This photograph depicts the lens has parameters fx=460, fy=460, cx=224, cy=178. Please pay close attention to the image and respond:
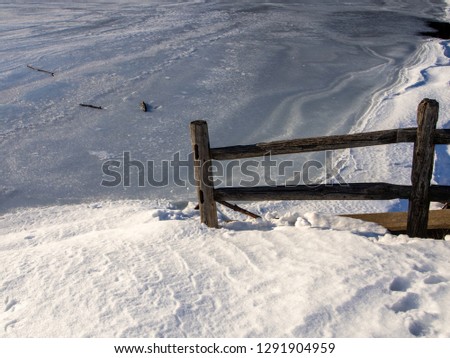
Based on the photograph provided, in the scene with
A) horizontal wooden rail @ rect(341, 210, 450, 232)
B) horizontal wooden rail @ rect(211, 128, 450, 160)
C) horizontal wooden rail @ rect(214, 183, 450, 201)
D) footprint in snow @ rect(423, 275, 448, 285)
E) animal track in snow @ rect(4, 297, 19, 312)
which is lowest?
horizontal wooden rail @ rect(341, 210, 450, 232)

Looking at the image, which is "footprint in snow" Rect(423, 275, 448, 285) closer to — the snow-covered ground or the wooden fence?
the snow-covered ground

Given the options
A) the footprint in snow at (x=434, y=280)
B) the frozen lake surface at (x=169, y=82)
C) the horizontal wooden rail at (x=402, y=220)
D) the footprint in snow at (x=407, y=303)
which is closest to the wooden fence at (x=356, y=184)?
the horizontal wooden rail at (x=402, y=220)

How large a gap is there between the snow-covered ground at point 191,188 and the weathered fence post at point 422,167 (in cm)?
27

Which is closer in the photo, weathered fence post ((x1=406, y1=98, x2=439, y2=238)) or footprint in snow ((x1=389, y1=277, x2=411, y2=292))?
footprint in snow ((x1=389, y1=277, x2=411, y2=292))

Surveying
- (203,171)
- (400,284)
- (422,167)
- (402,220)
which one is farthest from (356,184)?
(203,171)

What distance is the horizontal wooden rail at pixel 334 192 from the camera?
14.1 feet

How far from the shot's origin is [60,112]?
962cm

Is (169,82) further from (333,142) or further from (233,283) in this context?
(233,283)

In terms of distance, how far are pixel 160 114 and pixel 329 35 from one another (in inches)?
355

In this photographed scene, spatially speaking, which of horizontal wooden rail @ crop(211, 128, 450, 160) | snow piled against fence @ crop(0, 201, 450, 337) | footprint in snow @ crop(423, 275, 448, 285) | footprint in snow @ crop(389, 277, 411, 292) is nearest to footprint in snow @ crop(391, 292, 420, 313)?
snow piled against fence @ crop(0, 201, 450, 337)

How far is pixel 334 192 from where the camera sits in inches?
176

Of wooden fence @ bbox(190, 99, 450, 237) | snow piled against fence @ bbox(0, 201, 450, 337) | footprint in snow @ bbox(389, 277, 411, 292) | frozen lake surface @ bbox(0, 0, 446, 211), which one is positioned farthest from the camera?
frozen lake surface @ bbox(0, 0, 446, 211)

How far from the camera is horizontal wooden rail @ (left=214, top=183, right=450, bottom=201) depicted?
170 inches
